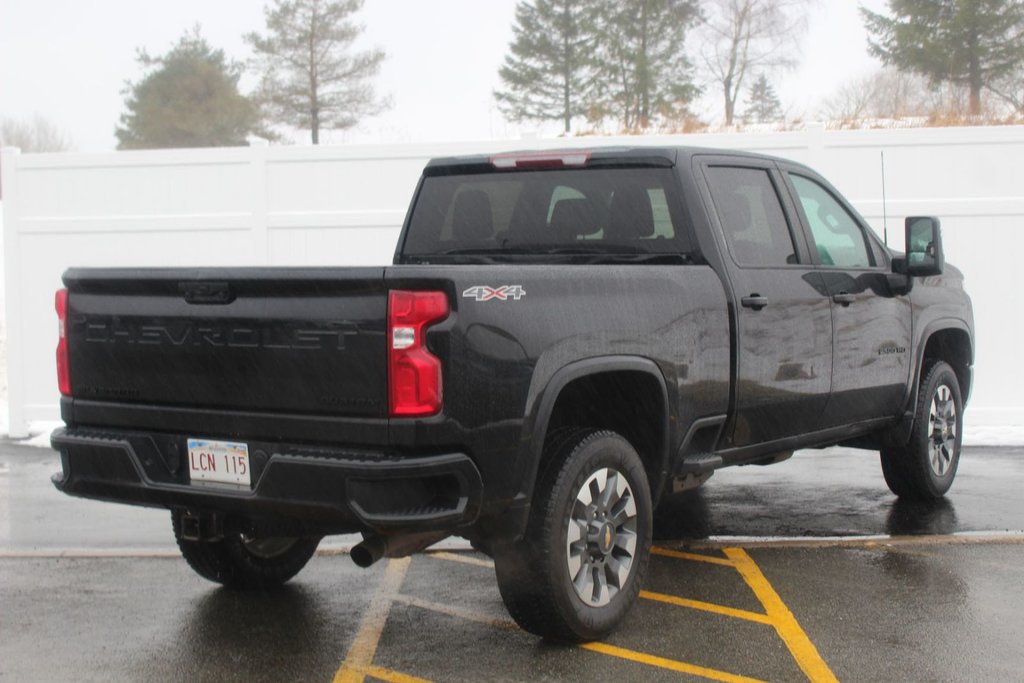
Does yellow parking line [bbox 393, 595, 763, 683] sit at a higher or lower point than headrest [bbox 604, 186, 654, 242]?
lower

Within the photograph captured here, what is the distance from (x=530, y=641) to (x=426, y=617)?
56 centimetres

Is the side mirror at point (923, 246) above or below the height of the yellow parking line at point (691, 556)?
above

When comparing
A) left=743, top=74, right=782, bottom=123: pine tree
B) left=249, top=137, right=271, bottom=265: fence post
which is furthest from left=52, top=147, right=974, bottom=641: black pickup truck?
left=743, top=74, right=782, bottom=123: pine tree

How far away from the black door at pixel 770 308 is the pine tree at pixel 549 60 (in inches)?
1542

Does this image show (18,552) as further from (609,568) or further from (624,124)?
(624,124)

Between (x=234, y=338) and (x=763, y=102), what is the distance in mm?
54411

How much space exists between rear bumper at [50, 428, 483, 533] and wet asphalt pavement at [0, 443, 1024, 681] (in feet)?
2.13

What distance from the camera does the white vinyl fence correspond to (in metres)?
10.6

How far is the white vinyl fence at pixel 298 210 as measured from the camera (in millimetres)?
10641

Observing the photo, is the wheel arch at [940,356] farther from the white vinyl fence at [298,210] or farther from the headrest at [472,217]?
the white vinyl fence at [298,210]

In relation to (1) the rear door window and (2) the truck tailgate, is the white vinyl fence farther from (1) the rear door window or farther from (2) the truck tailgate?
(2) the truck tailgate

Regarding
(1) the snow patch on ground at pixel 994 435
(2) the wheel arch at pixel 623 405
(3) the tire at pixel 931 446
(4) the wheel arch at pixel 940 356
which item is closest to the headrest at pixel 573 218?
(2) the wheel arch at pixel 623 405

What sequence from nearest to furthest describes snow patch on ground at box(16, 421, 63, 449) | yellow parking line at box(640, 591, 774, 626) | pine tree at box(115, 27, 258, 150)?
yellow parking line at box(640, 591, 774, 626), snow patch on ground at box(16, 421, 63, 449), pine tree at box(115, 27, 258, 150)

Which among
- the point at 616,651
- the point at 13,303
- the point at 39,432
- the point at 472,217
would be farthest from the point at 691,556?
the point at 13,303
